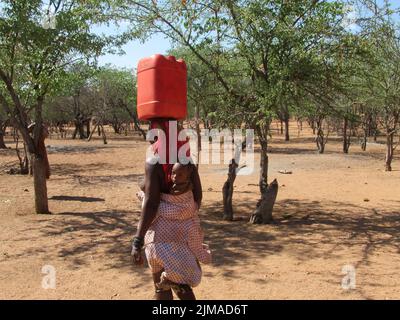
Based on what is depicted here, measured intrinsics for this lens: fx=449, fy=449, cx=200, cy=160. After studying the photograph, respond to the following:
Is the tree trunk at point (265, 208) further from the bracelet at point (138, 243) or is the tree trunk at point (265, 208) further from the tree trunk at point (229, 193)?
the bracelet at point (138, 243)

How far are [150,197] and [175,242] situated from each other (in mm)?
338

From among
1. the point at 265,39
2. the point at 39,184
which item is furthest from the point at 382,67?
the point at 39,184

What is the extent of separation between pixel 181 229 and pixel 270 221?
4.47 metres

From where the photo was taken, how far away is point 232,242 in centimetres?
595

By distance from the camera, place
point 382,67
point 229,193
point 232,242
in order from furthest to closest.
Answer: point 382,67
point 229,193
point 232,242

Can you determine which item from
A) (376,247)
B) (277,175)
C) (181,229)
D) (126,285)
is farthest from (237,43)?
(277,175)

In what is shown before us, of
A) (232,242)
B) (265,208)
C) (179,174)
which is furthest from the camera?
(265,208)

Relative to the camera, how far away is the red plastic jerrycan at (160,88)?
2799mm

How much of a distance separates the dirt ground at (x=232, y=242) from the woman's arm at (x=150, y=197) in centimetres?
152

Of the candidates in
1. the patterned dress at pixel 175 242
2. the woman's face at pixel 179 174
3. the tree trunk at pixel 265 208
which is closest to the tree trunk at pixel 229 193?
the tree trunk at pixel 265 208

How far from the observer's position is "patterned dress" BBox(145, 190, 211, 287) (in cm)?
282

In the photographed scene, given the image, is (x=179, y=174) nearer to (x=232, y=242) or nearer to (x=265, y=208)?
(x=232, y=242)

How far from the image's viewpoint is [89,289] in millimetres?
4238
